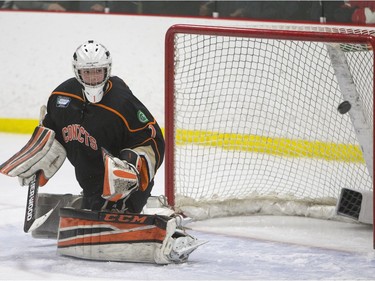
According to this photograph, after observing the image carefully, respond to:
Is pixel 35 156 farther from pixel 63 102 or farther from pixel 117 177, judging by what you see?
pixel 117 177

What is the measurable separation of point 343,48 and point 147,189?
51.8 inches

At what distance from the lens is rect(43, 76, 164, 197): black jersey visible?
4.18m

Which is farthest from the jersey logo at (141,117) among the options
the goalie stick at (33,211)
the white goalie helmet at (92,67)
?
the goalie stick at (33,211)

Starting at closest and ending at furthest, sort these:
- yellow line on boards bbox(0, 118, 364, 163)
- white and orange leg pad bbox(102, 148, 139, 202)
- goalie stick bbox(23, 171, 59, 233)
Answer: white and orange leg pad bbox(102, 148, 139, 202), goalie stick bbox(23, 171, 59, 233), yellow line on boards bbox(0, 118, 364, 163)

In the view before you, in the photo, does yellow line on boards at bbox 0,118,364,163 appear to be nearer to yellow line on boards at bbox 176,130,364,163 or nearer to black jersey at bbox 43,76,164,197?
yellow line on boards at bbox 176,130,364,163

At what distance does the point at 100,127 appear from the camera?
420cm

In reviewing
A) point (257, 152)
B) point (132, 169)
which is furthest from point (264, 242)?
point (257, 152)

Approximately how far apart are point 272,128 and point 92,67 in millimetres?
2439

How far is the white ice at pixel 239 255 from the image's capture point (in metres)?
3.96

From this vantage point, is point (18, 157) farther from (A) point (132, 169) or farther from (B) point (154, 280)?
(B) point (154, 280)

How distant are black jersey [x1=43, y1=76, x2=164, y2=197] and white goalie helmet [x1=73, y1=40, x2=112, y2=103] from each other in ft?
0.35

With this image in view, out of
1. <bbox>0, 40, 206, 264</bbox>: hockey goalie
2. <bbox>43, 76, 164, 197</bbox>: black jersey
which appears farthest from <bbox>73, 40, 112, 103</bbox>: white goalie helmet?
<bbox>43, 76, 164, 197</bbox>: black jersey

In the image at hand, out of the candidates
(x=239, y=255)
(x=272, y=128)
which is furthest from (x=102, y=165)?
(x=272, y=128)

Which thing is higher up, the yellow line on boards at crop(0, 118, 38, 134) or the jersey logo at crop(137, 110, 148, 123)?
the yellow line on boards at crop(0, 118, 38, 134)
